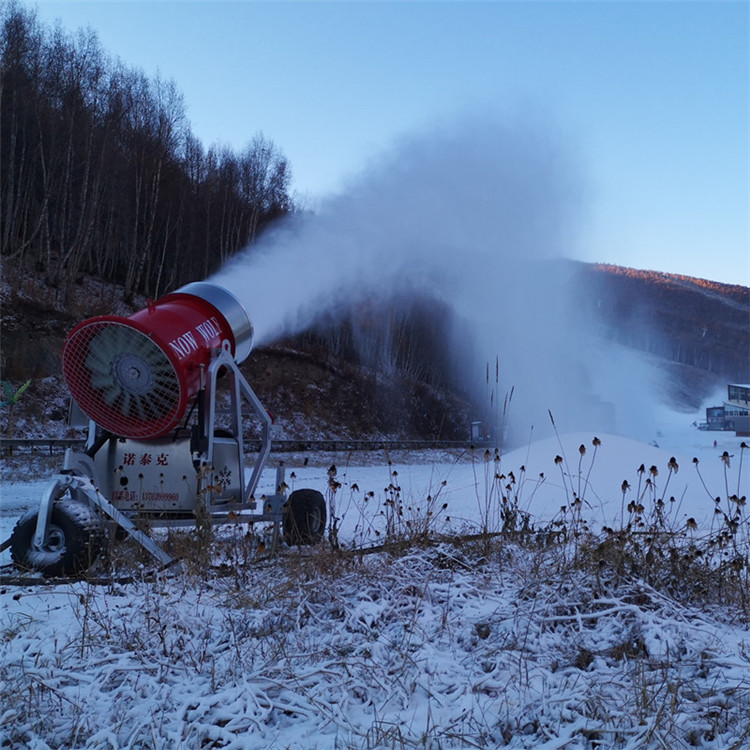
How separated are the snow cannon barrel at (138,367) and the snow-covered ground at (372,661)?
6.71 feet

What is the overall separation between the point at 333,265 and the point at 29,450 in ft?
35.6

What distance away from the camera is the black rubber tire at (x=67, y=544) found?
5.38 metres

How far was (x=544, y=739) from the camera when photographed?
2.69 meters

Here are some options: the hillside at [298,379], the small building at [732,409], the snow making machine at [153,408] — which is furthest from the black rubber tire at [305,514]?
the small building at [732,409]

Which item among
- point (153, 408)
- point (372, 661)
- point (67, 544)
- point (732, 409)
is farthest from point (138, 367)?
point (732, 409)

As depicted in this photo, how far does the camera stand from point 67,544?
17.7 feet

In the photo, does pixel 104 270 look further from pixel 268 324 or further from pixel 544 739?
pixel 544 739

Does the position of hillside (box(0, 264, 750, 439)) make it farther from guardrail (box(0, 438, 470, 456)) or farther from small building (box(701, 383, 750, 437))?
small building (box(701, 383, 750, 437))

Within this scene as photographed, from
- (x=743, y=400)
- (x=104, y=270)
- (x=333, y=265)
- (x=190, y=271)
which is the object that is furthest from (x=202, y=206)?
(x=743, y=400)

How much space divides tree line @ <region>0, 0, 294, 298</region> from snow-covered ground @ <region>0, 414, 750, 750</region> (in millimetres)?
28606

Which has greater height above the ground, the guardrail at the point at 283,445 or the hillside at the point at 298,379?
the hillside at the point at 298,379

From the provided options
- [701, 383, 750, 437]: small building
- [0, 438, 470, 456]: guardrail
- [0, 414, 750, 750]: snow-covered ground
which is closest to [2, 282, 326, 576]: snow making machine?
[0, 414, 750, 750]: snow-covered ground

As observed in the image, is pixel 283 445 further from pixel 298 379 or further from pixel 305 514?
pixel 305 514

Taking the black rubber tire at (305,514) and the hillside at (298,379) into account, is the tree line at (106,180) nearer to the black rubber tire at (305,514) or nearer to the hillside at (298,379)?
the hillside at (298,379)
